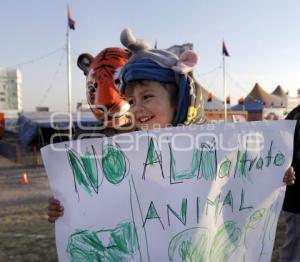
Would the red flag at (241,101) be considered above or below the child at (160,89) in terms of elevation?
below

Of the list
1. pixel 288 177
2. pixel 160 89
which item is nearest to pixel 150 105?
pixel 160 89

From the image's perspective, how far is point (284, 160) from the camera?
1.93 metres

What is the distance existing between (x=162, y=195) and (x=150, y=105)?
563 millimetres

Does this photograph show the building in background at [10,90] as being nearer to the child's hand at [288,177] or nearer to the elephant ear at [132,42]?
the elephant ear at [132,42]

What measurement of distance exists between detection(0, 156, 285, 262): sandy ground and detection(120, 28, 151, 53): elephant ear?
7.59 feet

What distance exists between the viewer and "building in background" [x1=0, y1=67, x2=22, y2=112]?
56247 mm

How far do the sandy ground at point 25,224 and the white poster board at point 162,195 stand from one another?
7.77ft

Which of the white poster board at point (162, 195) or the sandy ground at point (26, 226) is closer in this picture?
the white poster board at point (162, 195)

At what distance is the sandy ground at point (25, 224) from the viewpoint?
3.66 metres

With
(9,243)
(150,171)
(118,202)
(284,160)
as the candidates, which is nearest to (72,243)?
(118,202)

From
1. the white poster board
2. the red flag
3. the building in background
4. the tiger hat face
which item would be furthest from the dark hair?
the building in background

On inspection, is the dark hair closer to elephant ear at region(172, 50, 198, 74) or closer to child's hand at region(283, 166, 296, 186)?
elephant ear at region(172, 50, 198, 74)

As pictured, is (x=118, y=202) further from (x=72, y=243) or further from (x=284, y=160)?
(x=284, y=160)

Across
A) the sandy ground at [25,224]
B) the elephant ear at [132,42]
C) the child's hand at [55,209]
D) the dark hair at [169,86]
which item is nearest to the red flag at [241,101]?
the sandy ground at [25,224]
